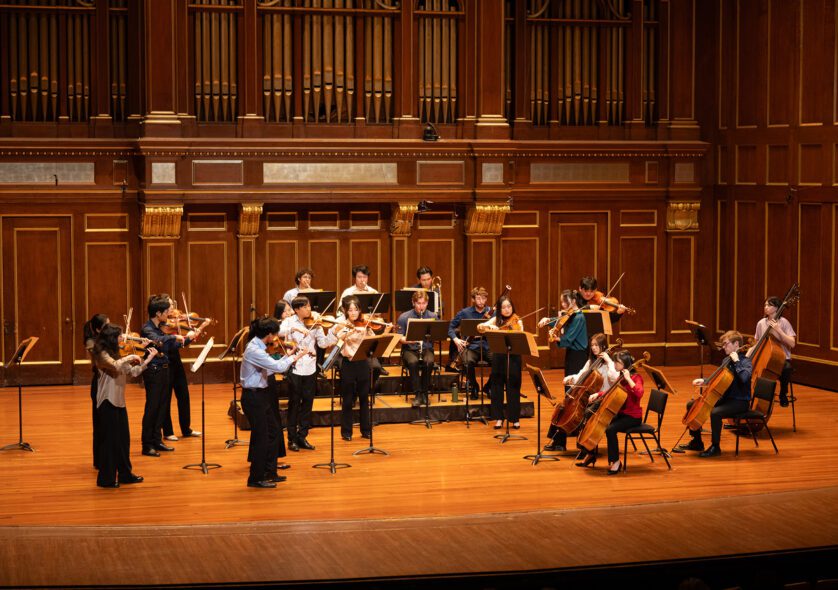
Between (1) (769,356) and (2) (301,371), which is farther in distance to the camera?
(1) (769,356)

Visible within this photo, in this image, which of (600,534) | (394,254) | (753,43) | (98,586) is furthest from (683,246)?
(98,586)

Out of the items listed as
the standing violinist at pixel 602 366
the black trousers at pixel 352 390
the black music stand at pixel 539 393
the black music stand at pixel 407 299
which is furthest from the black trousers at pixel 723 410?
the black music stand at pixel 407 299

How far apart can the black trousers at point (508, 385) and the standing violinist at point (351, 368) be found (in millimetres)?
1280

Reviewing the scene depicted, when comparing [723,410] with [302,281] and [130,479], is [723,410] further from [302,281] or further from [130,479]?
[130,479]

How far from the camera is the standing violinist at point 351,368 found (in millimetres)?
10633

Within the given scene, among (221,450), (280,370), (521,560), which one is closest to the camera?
(521,560)

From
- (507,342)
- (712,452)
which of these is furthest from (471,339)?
(712,452)

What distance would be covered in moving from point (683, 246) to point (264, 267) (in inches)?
208

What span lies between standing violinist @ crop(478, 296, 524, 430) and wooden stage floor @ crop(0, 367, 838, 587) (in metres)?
0.25

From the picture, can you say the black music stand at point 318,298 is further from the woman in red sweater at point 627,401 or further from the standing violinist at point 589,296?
the woman in red sweater at point 627,401

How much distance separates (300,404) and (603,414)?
9.04 feet

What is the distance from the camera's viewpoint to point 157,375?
10281 millimetres

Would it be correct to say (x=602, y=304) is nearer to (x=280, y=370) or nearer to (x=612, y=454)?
(x=612, y=454)

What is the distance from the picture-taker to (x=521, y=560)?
15.7ft
